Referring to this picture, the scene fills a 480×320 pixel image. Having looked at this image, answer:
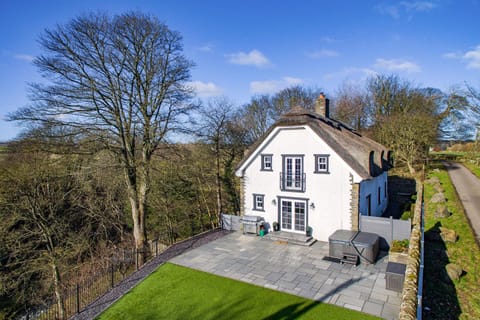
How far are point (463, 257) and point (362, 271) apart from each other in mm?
4869

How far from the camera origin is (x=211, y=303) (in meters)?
9.78

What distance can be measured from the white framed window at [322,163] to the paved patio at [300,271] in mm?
4056

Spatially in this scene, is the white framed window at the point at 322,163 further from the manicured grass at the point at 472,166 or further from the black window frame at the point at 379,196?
the manicured grass at the point at 472,166

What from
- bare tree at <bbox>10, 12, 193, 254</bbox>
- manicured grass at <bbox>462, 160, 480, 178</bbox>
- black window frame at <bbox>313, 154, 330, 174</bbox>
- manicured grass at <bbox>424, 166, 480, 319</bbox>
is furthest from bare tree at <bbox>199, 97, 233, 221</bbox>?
manicured grass at <bbox>462, 160, 480, 178</bbox>

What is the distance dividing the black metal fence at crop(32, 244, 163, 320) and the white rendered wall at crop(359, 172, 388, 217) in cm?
1214

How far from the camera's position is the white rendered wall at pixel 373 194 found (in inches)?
598

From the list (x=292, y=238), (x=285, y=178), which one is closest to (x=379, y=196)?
(x=285, y=178)

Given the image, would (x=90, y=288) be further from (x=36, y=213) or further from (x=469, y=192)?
(x=469, y=192)

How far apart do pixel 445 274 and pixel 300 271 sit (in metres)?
5.80

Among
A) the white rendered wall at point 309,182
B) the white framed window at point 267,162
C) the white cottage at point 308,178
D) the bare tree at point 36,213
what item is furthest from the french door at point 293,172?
the bare tree at point 36,213

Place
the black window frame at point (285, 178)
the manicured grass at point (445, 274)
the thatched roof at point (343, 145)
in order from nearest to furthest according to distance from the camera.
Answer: the manicured grass at point (445, 274) → the thatched roof at point (343, 145) → the black window frame at point (285, 178)

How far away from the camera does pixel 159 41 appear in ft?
55.2

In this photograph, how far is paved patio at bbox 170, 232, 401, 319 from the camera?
31.1 ft

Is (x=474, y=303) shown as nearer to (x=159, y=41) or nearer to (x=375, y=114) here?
(x=159, y=41)
